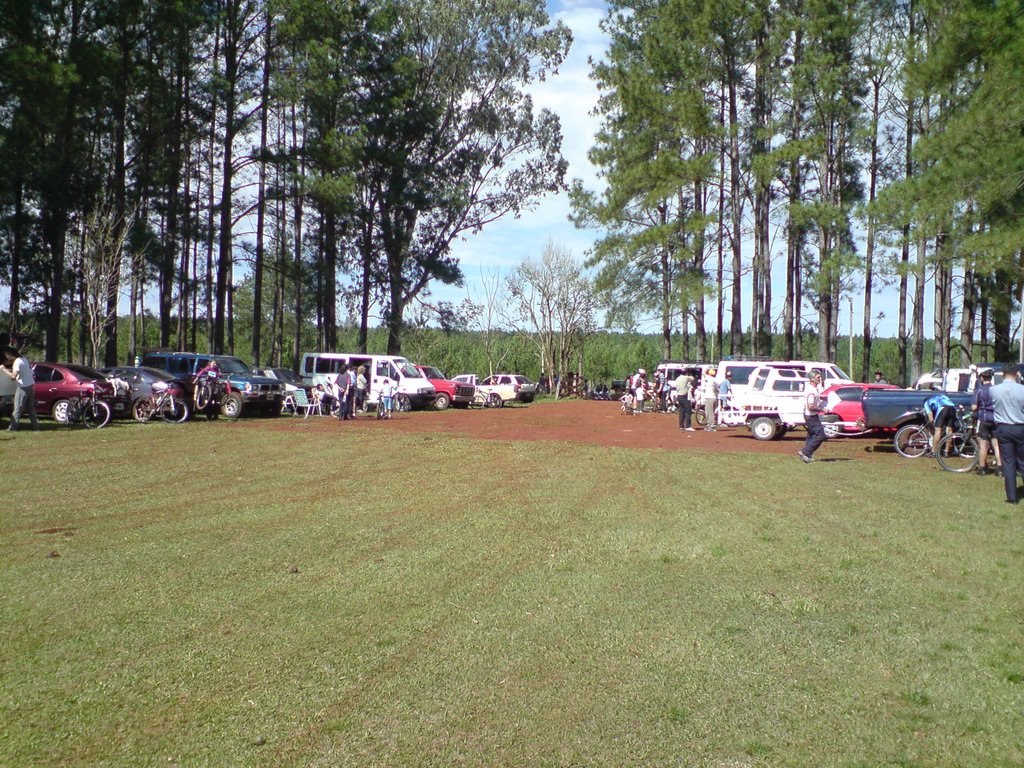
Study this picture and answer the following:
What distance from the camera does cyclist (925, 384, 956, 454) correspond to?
16.1 m

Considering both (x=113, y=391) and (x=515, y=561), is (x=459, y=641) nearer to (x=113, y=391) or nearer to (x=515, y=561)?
(x=515, y=561)

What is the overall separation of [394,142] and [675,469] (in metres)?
29.1

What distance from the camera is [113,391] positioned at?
72.8 feet

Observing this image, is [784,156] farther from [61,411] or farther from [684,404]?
[61,411]

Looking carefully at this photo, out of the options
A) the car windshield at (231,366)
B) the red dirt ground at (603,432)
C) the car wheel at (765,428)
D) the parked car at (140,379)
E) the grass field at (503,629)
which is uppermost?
the car windshield at (231,366)

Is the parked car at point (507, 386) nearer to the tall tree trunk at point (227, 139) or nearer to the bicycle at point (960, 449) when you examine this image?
the tall tree trunk at point (227, 139)

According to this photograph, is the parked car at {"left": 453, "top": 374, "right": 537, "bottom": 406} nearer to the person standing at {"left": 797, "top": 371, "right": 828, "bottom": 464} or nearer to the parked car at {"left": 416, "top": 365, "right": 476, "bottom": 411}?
the parked car at {"left": 416, "top": 365, "right": 476, "bottom": 411}

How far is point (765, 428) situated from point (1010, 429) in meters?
11.0

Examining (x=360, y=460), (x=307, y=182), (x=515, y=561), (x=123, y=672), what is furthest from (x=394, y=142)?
(x=123, y=672)

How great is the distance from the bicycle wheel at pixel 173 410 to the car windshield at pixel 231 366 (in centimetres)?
432

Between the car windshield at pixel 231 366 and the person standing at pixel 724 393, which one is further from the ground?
the car windshield at pixel 231 366

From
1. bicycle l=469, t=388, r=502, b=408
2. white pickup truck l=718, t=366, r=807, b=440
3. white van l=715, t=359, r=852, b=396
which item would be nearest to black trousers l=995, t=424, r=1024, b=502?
white pickup truck l=718, t=366, r=807, b=440

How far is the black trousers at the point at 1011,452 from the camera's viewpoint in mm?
11398

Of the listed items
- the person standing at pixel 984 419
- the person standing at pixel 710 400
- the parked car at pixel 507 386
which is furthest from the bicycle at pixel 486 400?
the person standing at pixel 984 419
